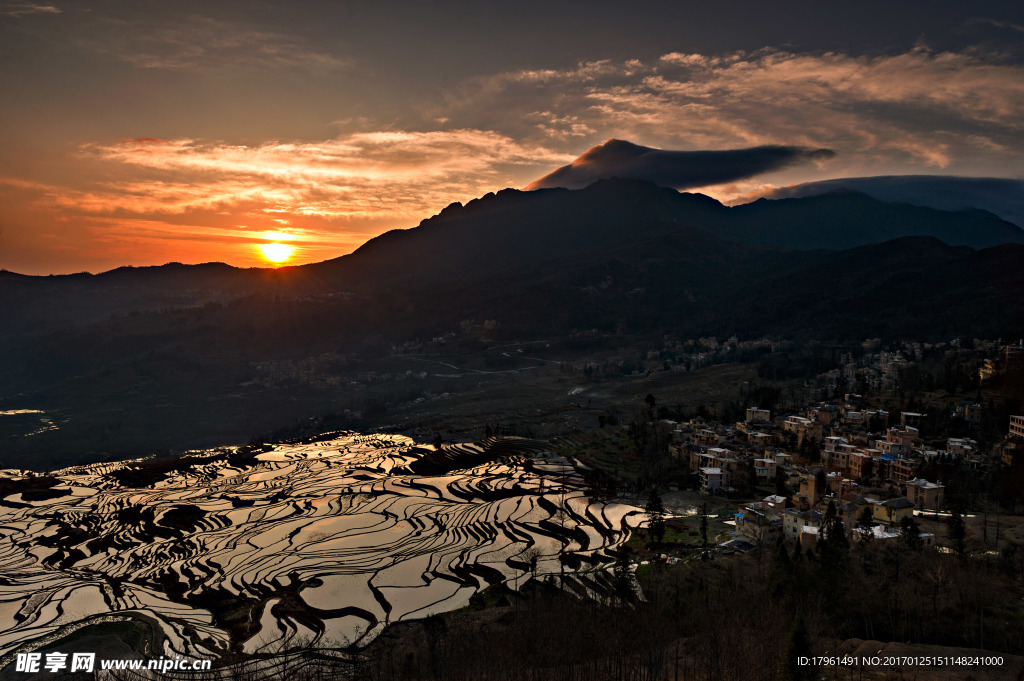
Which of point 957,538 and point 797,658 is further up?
point 797,658

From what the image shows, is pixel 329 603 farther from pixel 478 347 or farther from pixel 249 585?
pixel 478 347

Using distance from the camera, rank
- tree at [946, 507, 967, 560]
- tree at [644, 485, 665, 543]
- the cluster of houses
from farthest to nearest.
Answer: tree at [644, 485, 665, 543], the cluster of houses, tree at [946, 507, 967, 560]

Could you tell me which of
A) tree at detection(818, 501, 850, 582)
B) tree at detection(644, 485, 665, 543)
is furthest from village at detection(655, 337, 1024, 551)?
tree at detection(644, 485, 665, 543)

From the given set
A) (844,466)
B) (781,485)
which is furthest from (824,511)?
(844,466)

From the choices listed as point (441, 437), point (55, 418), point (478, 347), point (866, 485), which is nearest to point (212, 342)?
point (55, 418)
